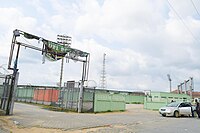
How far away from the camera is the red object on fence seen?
3253 cm

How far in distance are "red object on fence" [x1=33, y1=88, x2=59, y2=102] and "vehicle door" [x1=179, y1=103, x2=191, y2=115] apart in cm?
1683

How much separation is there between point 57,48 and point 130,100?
118ft

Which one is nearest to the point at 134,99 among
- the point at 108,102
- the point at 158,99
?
the point at 158,99

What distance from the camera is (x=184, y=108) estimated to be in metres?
23.0

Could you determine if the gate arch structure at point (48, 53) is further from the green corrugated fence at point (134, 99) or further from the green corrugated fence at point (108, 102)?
the green corrugated fence at point (134, 99)

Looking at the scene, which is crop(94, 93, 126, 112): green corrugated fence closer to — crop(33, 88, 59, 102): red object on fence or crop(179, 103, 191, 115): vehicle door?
crop(179, 103, 191, 115): vehicle door

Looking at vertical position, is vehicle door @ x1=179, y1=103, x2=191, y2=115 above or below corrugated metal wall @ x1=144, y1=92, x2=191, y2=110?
below

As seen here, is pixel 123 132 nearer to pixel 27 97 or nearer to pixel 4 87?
pixel 4 87

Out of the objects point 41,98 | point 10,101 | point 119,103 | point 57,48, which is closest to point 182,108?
point 119,103

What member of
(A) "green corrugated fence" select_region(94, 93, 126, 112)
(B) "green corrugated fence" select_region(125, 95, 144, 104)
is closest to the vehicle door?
(A) "green corrugated fence" select_region(94, 93, 126, 112)

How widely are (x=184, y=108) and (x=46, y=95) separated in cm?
1993

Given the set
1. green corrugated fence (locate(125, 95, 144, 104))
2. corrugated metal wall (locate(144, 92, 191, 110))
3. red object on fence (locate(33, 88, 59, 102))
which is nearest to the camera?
red object on fence (locate(33, 88, 59, 102))

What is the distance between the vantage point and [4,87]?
17156 mm

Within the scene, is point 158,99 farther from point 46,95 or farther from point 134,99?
point 134,99
